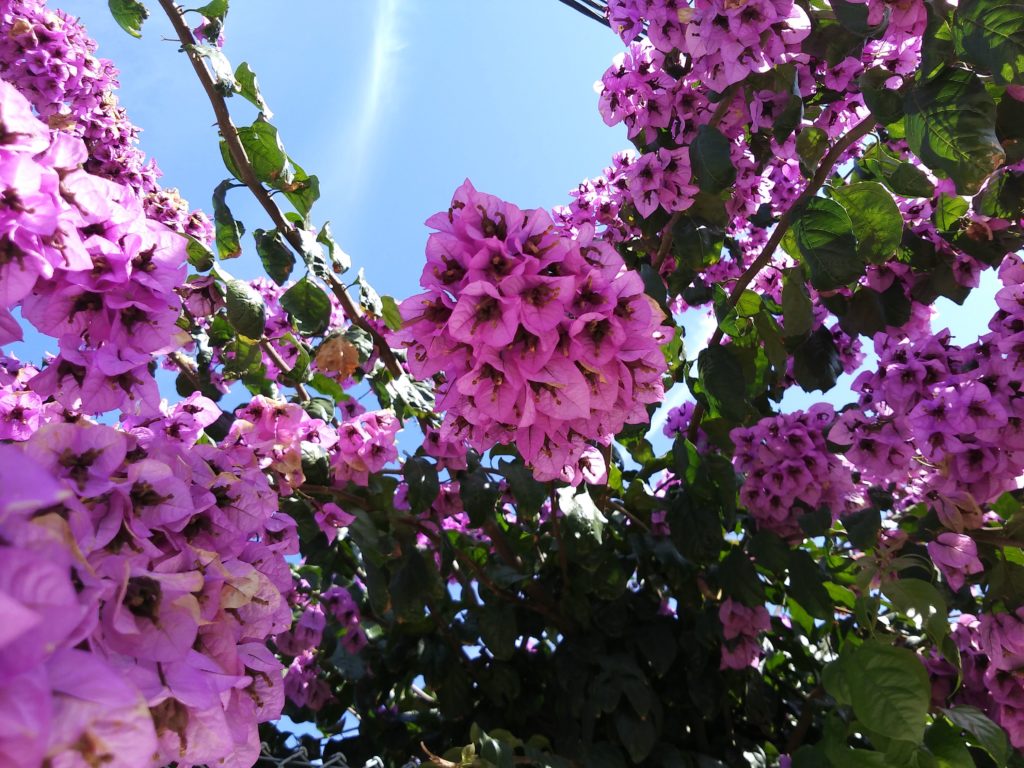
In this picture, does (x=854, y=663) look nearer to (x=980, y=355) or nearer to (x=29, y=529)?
(x=980, y=355)

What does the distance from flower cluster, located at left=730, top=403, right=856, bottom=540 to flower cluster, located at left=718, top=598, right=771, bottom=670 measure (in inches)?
10.7

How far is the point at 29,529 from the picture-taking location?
42 centimetres

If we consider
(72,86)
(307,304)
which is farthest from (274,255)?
(72,86)

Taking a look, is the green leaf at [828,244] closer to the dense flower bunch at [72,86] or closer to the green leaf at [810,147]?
the green leaf at [810,147]

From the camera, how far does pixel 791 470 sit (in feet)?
6.31

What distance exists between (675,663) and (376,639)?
1.02 m

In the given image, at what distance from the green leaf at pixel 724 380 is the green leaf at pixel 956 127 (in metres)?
0.56

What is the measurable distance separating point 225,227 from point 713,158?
103 centimetres

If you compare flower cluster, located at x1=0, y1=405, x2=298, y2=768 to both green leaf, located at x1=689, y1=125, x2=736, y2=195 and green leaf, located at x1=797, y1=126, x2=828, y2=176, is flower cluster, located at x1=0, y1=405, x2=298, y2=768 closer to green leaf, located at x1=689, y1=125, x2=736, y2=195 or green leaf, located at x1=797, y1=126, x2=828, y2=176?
green leaf, located at x1=689, y1=125, x2=736, y2=195

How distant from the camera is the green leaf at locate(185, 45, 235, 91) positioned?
4.69ft

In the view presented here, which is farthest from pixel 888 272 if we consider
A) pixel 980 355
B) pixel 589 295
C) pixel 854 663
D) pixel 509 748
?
pixel 509 748

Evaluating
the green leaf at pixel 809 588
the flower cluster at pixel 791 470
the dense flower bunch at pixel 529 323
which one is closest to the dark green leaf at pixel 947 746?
the green leaf at pixel 809 588

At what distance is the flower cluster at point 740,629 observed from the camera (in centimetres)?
183

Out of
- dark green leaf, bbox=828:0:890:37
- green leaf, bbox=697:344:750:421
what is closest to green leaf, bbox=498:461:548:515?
green leaf, bbox=697:344:750:421
